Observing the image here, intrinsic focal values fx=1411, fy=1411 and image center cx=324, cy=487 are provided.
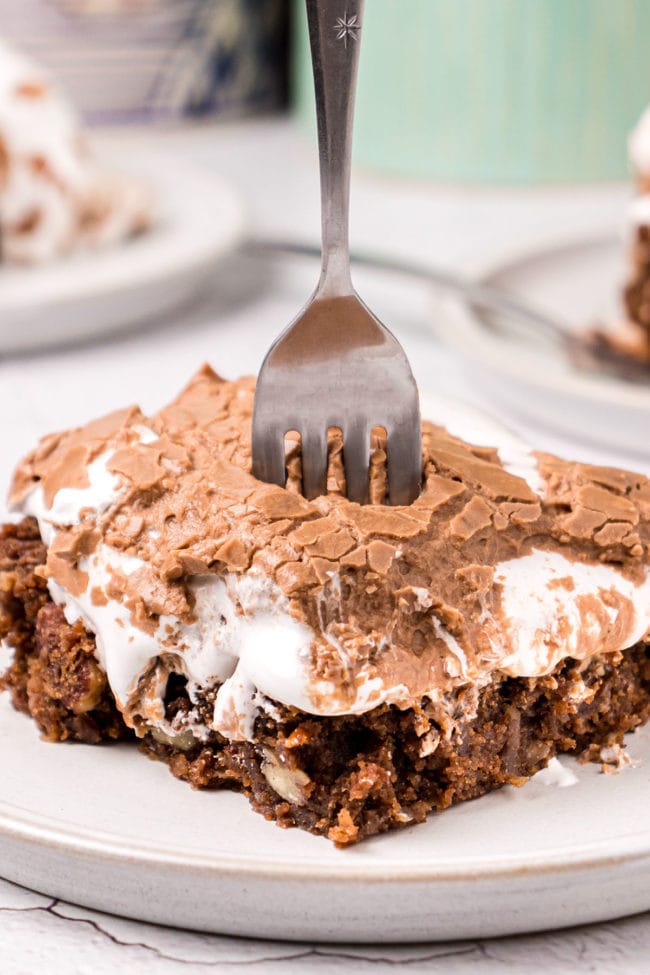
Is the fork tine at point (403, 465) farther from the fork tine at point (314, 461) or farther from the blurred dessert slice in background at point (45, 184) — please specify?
the blurred dessert slice in background at point (45, 184)

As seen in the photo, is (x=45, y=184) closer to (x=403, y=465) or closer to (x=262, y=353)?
(x=262, y=353)

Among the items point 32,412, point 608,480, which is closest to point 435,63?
point 32,412

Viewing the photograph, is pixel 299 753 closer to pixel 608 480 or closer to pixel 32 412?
pixel 608 480

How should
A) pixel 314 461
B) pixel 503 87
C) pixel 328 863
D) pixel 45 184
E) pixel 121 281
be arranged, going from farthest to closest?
pixel 503 87
pixel 45 184
pixel 121 281
pixel 314 461
pixel 328 863

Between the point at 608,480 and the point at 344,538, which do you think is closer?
the point at 344,538

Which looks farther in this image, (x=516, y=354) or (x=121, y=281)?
(x=121, y=281)

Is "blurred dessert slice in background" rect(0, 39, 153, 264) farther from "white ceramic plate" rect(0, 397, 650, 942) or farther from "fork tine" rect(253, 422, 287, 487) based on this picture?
"white ceramic plate" rect(0, 397, 650, 942)

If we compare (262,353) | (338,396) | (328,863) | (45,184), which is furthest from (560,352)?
(328,863)
